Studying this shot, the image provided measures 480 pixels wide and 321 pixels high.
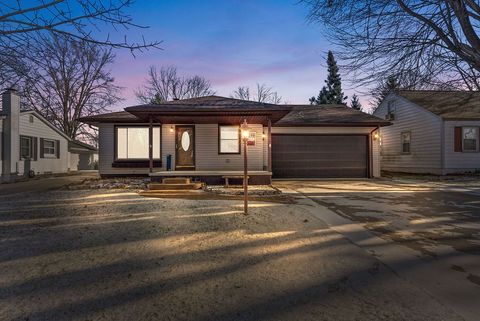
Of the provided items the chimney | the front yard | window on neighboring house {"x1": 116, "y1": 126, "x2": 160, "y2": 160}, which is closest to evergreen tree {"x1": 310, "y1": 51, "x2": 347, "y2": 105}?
window on neighboring house {"x1": 116, "y1": 126, "x2": 160, "y2": 160}

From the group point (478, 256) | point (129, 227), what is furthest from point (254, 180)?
point (478, 256)

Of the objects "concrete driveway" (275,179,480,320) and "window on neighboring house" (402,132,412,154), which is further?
"window on neighboring house" (402,132,412,154)

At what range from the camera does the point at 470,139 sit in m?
17.3

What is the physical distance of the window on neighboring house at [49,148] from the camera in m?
19.3

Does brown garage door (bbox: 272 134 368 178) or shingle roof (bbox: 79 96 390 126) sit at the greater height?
shingle roof (bbox: 79 96 390 126)

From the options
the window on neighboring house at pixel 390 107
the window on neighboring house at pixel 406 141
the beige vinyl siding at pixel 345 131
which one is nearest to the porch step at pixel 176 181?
the beige vinyl siding at pixel 345 131

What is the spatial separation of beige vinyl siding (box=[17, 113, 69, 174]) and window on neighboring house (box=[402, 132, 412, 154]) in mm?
22019

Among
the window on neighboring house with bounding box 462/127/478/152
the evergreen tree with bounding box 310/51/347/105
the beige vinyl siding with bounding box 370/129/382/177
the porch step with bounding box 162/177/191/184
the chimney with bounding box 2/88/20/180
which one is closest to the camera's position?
the porch step with bounding box 162/177/191/184

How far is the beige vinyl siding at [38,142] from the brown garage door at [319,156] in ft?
43.3

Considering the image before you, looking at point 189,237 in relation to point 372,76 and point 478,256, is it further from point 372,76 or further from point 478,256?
point 372,76

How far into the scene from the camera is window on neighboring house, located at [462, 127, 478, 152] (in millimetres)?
17250

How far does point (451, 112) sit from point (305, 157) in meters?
8.79

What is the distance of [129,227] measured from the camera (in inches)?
218

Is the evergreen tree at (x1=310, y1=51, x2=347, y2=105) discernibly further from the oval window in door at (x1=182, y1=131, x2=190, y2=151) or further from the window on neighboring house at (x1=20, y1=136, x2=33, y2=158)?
the window on neighboring house at (x1=20, y1=136, x2=33, y2=158)
